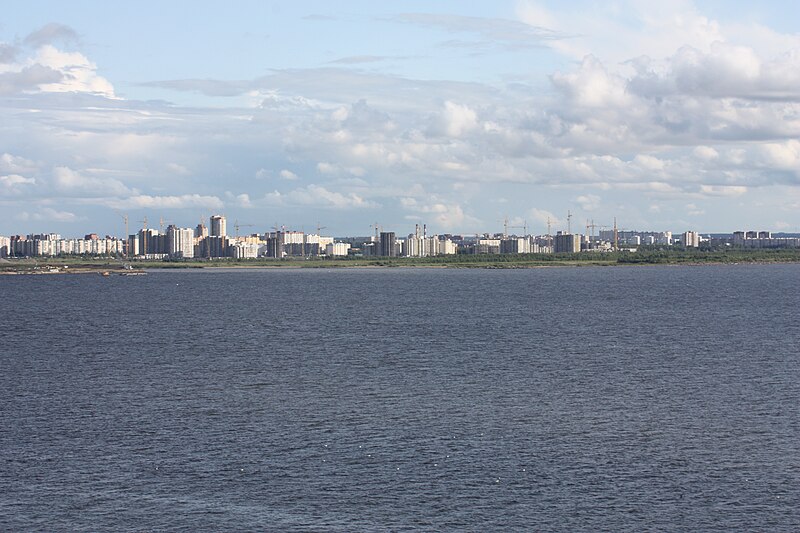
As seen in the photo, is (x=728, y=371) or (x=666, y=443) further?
(x=728, y=371)

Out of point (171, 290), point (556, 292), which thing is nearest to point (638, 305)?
point (556, 292)

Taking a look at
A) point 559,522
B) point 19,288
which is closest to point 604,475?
point 559,522

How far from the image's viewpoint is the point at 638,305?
134875 mm

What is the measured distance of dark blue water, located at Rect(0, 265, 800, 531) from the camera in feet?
121

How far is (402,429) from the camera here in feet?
160

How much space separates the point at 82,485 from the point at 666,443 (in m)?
25.5

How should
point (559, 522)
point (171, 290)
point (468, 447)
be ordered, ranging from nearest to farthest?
point (559, 522) < point (468, 447) < point (171, 290)

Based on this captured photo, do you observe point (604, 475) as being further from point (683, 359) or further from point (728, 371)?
point (683, 359)

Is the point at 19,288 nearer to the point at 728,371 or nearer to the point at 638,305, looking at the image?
the point at 638,305

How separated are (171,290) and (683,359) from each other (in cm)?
12517

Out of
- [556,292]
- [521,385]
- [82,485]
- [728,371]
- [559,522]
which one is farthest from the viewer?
[556,292]

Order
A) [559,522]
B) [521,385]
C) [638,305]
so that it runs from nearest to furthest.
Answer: [559,522]
[521,385]
[638,305]

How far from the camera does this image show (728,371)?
67938mm

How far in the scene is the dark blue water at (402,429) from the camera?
3697 centimetres
